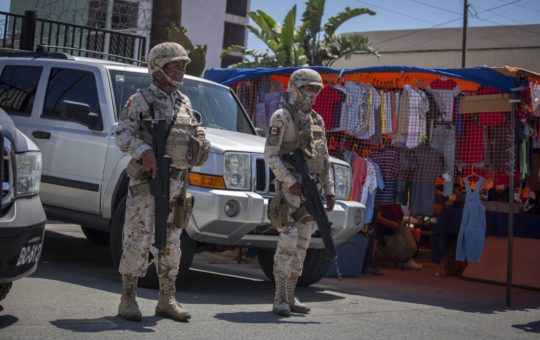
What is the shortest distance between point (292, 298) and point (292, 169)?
1.02 m

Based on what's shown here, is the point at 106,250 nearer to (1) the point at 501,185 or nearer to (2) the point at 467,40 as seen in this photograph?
(1) the point at 501,185

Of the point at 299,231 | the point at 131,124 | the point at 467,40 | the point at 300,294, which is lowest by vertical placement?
the point at 300,294

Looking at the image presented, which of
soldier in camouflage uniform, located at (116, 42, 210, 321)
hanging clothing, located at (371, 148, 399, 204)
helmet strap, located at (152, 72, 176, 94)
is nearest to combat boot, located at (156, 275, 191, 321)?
soldier in camouflage uniform, located at (116, 42, 210, 321)

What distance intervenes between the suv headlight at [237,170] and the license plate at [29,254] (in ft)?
7.45

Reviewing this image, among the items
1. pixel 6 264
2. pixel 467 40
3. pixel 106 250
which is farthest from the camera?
pixel 467 40

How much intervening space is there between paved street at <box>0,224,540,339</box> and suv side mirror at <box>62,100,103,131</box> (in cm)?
135

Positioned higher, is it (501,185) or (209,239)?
(501,185)

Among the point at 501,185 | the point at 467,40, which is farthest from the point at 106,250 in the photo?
the point at 467,40

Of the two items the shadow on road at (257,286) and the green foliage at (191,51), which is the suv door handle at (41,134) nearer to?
the shadow on road at (257,286)

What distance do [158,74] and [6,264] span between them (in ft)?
5.85

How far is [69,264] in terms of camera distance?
8.32 m

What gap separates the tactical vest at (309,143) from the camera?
257 inches

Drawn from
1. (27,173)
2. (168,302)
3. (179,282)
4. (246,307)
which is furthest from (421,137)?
(27,173)

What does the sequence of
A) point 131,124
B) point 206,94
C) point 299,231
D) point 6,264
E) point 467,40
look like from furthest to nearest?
point 467,40 → point 206,94 → point 299,231 → point 131,124 → point 6,264
